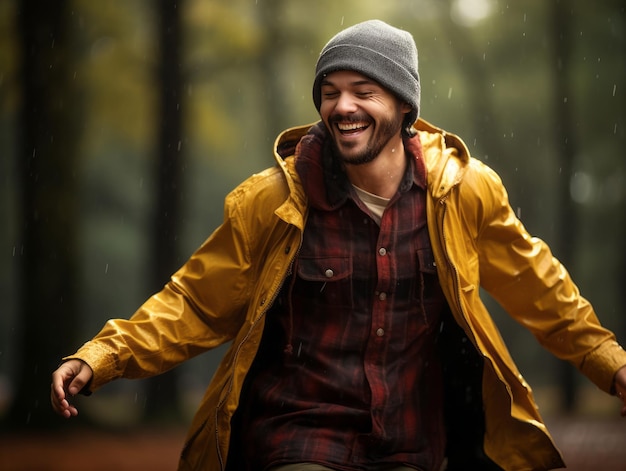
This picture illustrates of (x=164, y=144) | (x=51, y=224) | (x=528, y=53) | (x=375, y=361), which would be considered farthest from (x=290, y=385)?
(x=528, y=53)

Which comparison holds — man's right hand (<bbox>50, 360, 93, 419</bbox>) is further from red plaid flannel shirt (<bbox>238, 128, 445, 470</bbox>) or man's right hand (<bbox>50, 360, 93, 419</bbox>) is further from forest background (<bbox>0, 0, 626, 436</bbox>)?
forest background (<bbox>0, 0, 626, 436</bbox>)

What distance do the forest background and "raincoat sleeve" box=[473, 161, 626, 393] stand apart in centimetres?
884

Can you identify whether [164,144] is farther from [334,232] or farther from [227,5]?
[334,232]

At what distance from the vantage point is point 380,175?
4.71 metres

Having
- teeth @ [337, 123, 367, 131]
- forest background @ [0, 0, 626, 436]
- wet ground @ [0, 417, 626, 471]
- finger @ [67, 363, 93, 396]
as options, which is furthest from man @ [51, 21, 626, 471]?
forest background @ [0, 0, 626, 436]

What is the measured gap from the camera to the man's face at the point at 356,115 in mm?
4574

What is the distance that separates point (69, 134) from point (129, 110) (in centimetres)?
461

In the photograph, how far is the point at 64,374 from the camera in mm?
4102

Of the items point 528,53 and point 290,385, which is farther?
point 528,53

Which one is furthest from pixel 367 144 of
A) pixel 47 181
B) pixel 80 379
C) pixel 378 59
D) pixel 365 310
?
pixel 47 181

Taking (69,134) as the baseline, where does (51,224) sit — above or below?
below

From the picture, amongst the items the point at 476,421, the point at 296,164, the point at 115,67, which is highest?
the point at 115,67

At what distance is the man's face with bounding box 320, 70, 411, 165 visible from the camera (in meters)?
4.57

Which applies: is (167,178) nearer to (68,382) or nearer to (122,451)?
(122,451)
